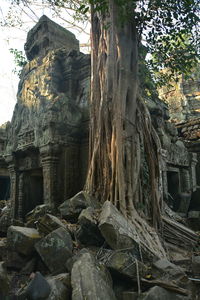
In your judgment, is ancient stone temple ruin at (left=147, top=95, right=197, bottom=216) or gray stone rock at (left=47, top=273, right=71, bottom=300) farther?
ancient stone temple ruin at (left=147, top=95, right=197, bottom=216)

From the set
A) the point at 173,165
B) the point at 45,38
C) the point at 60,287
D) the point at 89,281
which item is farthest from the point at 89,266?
the point at 45,38

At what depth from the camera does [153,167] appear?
4.56 metres

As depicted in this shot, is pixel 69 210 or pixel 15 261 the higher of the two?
pixel 69 210

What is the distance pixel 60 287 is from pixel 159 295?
0.82m

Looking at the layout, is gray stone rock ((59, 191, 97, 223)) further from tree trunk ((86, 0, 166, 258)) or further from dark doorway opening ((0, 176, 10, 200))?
dark doorway opening ((0, 176, 10, 200))

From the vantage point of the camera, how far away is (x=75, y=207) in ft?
12.8

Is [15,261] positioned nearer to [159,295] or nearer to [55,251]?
[55,251]

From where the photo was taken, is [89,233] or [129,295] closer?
[129,295]

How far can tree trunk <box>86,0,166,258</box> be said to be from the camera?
4.09m

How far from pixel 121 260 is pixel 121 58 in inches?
135

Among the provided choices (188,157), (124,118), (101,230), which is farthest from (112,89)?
(188,157)

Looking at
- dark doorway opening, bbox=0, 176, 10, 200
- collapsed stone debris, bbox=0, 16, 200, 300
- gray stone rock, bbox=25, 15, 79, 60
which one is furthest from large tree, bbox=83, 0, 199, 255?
dark doorway opening, bbox=0, 176, 10, 200

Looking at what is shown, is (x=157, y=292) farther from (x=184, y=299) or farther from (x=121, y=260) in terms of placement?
(x=121, y=260)

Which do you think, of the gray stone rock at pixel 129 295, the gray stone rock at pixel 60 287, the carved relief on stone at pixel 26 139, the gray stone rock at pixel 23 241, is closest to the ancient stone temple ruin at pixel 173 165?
the carved relief on stone at pixel 26 139
